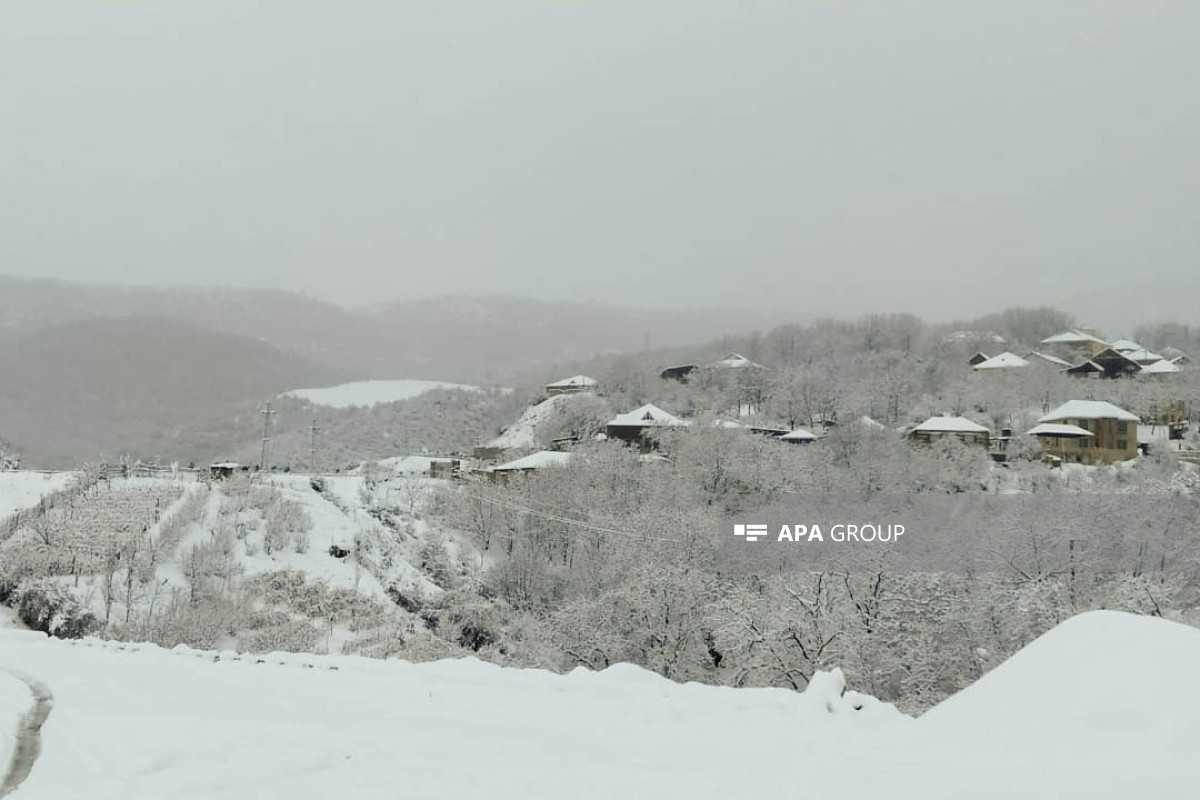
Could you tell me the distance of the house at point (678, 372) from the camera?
90438 millimetres

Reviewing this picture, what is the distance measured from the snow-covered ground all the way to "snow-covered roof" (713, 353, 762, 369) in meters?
64.0

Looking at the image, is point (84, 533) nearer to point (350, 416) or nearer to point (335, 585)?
point (335, 585)

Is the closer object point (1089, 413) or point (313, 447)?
point (1089, 413)

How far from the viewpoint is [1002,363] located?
275 feet

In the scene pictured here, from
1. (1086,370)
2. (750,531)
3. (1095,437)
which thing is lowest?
(750,531)

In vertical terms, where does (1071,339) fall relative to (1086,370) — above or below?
above

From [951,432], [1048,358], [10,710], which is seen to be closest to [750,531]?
[951,432]

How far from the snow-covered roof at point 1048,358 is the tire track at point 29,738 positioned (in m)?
90.0

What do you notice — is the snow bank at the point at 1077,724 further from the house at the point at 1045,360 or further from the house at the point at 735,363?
the house at the point at 1045,360

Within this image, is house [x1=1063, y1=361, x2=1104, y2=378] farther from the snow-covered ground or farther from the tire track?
the tire track

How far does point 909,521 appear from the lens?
4597cm

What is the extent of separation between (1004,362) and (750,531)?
54.4 m

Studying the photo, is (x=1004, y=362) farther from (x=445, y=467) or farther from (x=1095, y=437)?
(x=445, y=467)

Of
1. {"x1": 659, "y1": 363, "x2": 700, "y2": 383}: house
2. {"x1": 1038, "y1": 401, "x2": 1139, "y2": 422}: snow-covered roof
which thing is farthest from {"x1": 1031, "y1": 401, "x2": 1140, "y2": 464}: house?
{"x1": 659, "y1": 363, "x2": 700, "y2": 383}: house
